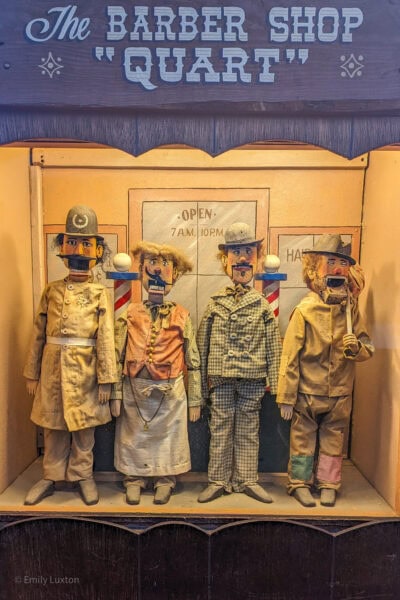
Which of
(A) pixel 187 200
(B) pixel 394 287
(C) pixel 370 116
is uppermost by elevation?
(C) pixel 370 116

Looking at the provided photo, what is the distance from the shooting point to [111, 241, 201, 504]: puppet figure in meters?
2.81

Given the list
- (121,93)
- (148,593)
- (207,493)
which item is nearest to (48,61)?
(121,93)

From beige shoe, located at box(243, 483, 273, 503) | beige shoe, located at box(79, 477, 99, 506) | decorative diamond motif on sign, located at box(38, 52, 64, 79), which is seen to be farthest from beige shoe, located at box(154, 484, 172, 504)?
decorative diamond motif on sign, located at box(38, 52, 64, 79)

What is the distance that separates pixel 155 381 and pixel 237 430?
55cm

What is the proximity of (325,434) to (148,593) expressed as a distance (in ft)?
4.01

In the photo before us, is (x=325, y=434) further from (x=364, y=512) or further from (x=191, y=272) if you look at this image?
(x=191, y=272)

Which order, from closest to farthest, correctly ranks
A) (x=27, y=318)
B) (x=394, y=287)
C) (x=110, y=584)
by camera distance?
(x=110, y=584), (x=394, y=287), (x=27, y=318)

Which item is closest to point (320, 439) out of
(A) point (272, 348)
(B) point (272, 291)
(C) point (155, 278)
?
(A) point (272, 348)

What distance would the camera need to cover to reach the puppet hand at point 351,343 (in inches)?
106

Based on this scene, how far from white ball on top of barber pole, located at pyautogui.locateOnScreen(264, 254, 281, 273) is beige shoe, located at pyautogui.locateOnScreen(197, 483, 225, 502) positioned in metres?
1.26

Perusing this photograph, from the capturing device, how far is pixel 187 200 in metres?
3.12

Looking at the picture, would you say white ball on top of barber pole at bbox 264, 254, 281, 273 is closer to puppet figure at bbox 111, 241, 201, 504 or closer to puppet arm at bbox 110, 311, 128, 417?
puppet figure at bbox 111, 241, 201, 504

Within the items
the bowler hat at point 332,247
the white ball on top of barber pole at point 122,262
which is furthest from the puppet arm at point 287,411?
the white ball on top of barber pole at point 122,262

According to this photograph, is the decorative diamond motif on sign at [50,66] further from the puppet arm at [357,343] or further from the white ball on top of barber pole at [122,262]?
the puppet arm at [357,343]
